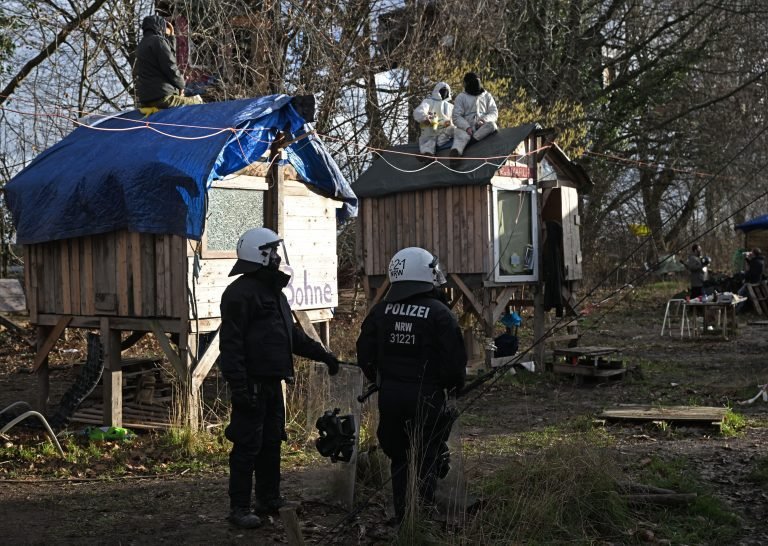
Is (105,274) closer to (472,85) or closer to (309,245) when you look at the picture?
(309,245)

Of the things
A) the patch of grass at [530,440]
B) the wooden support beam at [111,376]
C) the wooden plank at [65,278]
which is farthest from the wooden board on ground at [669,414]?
the wooden plank at [65,278]

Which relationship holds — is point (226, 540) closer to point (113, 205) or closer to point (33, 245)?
point (113, 205)

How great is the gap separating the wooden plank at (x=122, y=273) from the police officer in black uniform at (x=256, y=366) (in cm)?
382

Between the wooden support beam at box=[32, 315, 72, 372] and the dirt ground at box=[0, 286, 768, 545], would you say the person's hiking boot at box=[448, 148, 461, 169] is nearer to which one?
the dirt ground at box=[0, 286, 768, 545]

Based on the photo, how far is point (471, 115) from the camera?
49.7ft

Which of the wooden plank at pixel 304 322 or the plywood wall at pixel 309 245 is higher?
the plywood wall at pixel 309 245

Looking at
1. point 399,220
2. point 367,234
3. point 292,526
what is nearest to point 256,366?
point 292,526

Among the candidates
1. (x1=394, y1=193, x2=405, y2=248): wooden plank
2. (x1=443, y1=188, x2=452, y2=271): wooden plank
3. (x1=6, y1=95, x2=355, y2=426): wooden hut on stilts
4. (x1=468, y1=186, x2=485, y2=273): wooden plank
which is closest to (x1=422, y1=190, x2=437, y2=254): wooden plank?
(x1=443, y1=188, x2=452, y2=271): wooden plank

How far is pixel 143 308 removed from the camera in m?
10.1

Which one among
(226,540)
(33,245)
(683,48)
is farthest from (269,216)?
(683,48)

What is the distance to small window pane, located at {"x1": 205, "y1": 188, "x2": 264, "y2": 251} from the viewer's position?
10.0 metres

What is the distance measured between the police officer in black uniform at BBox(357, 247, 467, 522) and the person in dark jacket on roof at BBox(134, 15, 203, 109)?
6.15 meters

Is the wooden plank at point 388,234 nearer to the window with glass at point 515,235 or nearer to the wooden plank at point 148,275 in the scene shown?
the window with glass at point 515,235

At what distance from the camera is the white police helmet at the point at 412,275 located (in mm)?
6312
